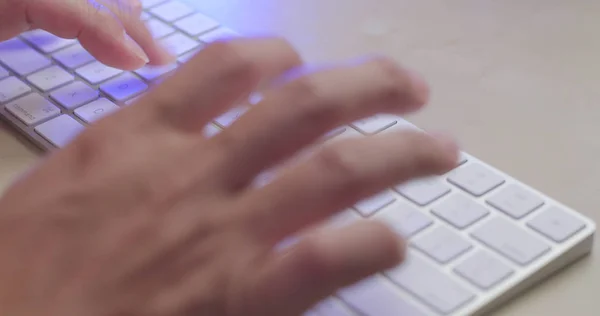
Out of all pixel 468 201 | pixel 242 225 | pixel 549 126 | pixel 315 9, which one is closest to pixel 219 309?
pixel 242 225

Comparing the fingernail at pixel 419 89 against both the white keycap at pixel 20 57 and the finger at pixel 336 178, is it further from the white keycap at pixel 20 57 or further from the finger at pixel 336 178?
the white keycap at pixel 20 57

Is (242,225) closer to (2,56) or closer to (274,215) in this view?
(274,215)

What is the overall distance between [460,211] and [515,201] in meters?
0.03

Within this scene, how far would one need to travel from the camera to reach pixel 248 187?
0.39 meters

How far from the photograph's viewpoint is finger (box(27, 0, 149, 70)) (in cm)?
61

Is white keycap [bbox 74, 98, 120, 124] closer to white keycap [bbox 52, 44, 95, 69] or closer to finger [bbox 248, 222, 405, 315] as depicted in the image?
white keycap [bbox 52, 44, 95, 69]

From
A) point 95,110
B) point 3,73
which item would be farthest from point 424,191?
point 3,73

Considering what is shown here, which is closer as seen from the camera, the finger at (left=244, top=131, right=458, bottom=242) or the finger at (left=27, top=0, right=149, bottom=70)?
the finger at (left=244, top=131, right=458, bottom=242)

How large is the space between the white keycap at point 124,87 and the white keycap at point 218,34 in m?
0.08

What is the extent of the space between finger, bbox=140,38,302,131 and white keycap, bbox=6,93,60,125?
168 millimetres

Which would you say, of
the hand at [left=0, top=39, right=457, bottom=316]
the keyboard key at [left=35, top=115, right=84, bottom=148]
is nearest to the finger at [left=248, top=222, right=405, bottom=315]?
the hand at [left=0, top=39, right=457, bottom=316]

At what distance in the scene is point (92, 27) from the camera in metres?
0.62

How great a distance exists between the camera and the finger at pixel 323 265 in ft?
1.11

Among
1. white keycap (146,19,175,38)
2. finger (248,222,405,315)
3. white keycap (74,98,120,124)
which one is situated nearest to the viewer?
finger (248,222,405,315)
